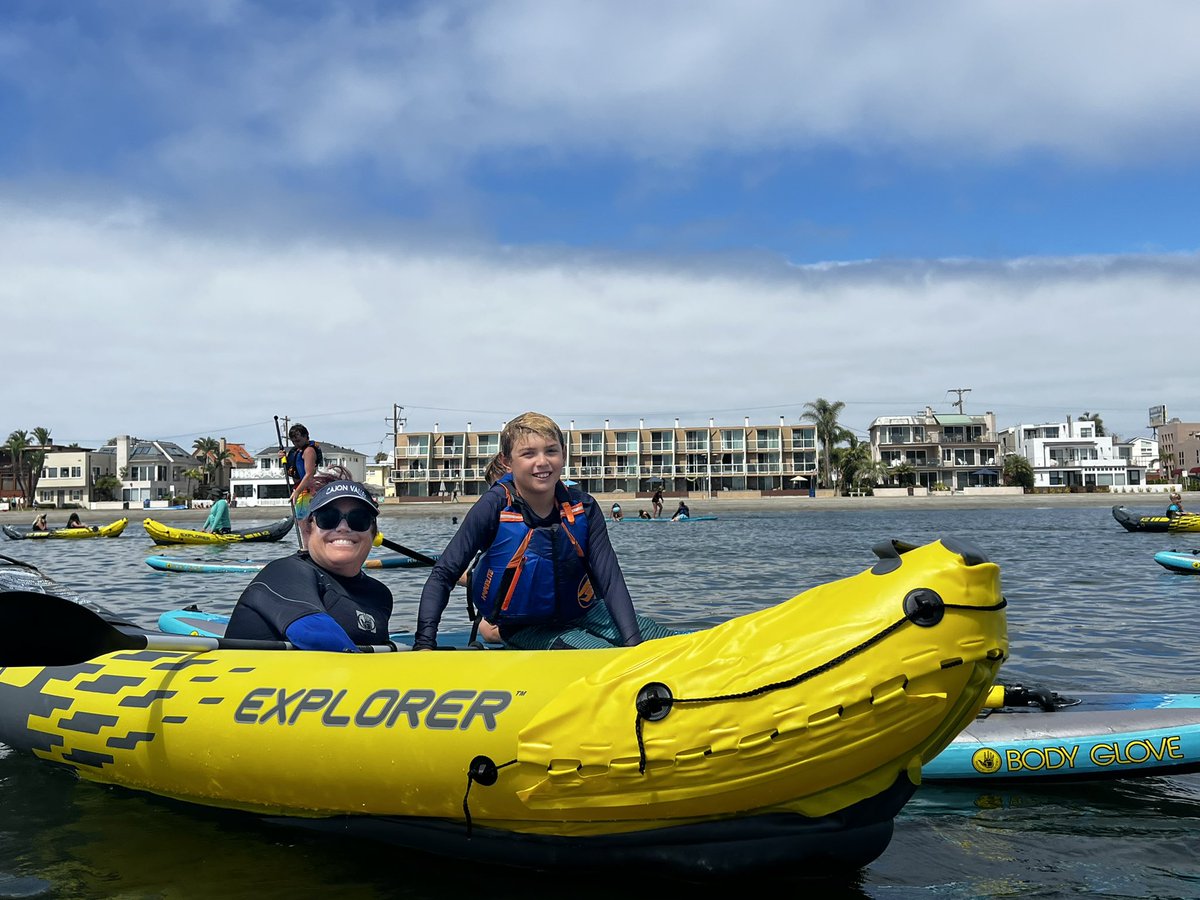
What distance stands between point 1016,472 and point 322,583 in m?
89.0

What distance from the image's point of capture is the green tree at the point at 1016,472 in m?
83.5

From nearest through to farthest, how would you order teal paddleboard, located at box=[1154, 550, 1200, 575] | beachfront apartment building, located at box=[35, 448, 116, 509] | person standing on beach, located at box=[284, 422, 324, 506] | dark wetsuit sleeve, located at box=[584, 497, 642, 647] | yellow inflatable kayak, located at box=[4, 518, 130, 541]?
dark wetsuit sleeve, located at box=[584, 497, 642, 647]
person standing on beach, located at box=[284, 422, 324, 506]
teal paddleboard, located at box=[1154, 550, 1200, 575]
yellow inflatable kayak, located at box=[4, 518, 130, 541]
beachfront apartment building, located at box=[35, 448, 116, 509]

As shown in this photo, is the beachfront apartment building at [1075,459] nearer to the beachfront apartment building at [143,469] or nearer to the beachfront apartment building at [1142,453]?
the beachfront apartment building at [1142,453]

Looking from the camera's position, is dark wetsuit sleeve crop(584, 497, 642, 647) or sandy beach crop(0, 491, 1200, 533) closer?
dark wetsuit sleeve crop(584, 497, 642, 647)

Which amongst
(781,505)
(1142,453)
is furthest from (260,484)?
(1142,453)

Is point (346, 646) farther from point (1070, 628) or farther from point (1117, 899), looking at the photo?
point (1070, 628)

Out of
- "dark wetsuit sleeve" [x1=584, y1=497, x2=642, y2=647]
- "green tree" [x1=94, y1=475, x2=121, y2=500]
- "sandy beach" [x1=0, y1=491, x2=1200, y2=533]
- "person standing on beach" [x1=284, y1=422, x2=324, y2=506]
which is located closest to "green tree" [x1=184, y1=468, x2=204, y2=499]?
"green tree" [x1=94, y1=475, x2=121, y2=500]

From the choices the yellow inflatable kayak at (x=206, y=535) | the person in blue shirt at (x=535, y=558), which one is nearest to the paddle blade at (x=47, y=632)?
the person in blue shirt at (x=535, y=558)

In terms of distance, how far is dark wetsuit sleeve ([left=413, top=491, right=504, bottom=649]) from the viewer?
4.42m

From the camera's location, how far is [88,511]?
79.8m

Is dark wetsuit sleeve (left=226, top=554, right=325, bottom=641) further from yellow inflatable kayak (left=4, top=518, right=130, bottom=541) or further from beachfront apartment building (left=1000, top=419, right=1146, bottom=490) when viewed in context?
beachfront apartment building (left=1000, top=419, right=1146, bottom=490)

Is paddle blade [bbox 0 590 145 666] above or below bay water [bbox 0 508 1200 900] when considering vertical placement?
above

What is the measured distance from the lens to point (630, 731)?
3.10m

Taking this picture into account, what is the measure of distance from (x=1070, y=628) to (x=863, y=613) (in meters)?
8.29
